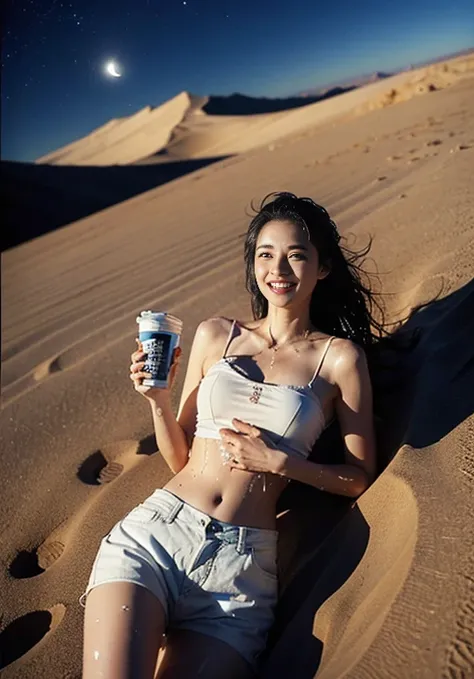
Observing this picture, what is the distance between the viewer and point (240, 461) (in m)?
1.92

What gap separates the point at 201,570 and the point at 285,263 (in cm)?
98

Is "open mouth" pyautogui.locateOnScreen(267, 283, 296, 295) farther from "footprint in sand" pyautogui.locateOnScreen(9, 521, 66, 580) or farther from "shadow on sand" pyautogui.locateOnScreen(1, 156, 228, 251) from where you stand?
"shadow on sand" pyautogui.locateOnScreen(1, 156, 228, 251)

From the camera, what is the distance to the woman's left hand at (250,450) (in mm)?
1880

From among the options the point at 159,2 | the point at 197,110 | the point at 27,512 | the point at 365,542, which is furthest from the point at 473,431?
the point at 197,110

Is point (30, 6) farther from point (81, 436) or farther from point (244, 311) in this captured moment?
point (81, 436)

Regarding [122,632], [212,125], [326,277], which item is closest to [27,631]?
[122,632]

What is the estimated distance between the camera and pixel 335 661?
4.85 feet

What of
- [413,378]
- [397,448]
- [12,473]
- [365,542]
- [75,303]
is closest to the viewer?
[365,542]

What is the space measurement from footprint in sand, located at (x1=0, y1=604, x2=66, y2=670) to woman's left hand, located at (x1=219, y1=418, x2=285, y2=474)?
76 centimetres

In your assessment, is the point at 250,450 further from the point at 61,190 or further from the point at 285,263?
the point at 61,190

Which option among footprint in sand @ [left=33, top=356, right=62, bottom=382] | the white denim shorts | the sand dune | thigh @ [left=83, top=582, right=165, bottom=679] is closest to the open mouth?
the white denim shorts

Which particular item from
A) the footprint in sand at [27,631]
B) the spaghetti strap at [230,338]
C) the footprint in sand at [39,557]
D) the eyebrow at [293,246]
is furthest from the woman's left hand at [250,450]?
the footprint in sand at [39,557]

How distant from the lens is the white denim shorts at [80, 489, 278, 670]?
170 cm

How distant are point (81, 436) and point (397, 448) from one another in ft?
5.25
